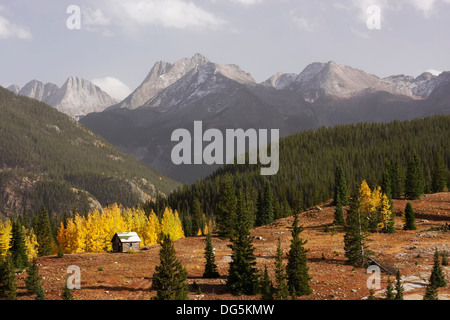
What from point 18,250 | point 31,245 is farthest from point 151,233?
point 18,250

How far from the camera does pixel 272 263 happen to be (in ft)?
204

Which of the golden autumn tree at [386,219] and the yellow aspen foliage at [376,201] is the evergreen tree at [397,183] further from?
the golden autumn tree at [386,219]

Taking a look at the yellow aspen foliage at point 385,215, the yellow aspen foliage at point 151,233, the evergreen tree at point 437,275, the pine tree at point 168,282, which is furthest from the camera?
→ the yellow aspen foliage at point 151,233

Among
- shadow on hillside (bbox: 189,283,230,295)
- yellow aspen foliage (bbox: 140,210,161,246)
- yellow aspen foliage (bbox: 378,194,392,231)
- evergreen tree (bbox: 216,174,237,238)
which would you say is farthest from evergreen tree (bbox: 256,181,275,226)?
Result: shadow on hillside (bbox: 189,283,230,295)

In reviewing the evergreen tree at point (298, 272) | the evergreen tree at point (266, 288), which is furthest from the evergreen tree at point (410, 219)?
the evergreen tree at point (266, 288)

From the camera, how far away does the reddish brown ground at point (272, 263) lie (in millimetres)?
45875

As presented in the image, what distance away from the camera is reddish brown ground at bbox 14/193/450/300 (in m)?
45.9

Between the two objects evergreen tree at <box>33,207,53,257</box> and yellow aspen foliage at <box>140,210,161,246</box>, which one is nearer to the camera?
evergreen tree at <box>33,207,53,257</box>

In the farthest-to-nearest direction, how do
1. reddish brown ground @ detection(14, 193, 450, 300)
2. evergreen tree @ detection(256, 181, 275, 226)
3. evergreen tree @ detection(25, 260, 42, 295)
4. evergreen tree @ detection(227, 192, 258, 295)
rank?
evergreen tree @ detection(256, 181, 275, 226), evergreen tree @ detection(25, 260, 42, 295), reddish brown ground @ detection(14, 193, 450, 300), evergreen tree @ detection(227, 192, 258, 295)

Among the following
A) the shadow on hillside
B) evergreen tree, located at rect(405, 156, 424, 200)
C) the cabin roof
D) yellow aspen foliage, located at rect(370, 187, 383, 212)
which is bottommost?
the shadow on hillside

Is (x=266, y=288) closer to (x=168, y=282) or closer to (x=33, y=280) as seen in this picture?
(x=168, y=282)

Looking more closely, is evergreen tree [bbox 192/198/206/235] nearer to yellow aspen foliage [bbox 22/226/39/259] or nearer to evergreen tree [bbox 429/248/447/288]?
yellow aspen foliage [bbox 22/226/39/259]

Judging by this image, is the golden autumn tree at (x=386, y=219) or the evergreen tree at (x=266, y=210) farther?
the evergreen tree at (x=266, y=210)

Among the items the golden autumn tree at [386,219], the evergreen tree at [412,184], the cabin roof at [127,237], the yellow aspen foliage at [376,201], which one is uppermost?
the evergreen tree at [412,184]
